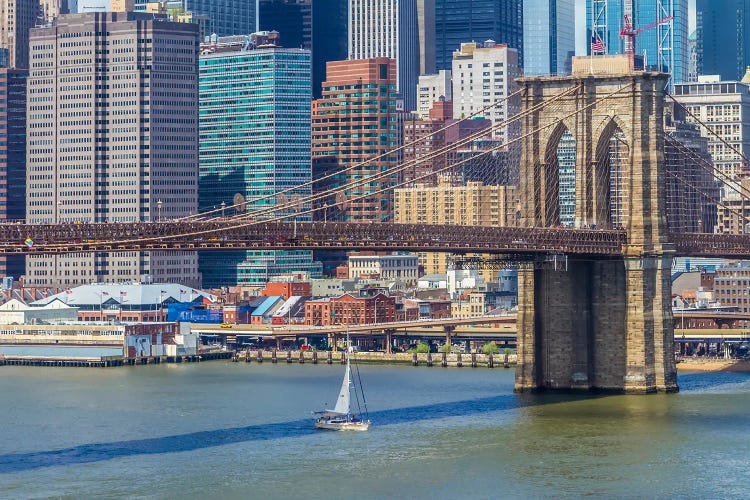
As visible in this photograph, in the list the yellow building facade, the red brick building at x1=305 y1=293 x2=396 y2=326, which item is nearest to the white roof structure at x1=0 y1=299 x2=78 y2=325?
the red brick building at x1=305 y1=293 x2=396 y2=326

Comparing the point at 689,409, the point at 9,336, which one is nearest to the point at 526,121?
the point at 689,409

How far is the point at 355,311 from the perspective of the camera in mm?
160750

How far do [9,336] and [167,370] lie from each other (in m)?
23.2

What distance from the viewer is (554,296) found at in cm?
9950

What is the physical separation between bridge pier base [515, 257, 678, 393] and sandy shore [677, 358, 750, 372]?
21.4 m

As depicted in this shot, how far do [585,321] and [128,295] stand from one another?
249ft

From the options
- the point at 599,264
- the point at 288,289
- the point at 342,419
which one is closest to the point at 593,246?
the point at 599,264

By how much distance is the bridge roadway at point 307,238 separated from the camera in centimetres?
7900

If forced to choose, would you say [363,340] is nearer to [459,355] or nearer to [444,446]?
[459,355]

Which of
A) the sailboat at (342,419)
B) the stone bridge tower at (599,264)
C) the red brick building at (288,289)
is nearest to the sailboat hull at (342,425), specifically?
the sailboat at (342,419)

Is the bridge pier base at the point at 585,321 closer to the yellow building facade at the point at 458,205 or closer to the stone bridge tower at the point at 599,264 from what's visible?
the stone bridge tower at the point at 599,264

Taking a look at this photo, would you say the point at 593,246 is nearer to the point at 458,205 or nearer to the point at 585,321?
the point at 585,321

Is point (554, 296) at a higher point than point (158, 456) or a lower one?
higher

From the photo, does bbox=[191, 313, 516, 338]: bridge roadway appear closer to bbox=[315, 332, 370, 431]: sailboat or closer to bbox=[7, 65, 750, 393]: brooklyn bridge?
bbox=[7, 65, 750, 393]: brooklyn bridge
